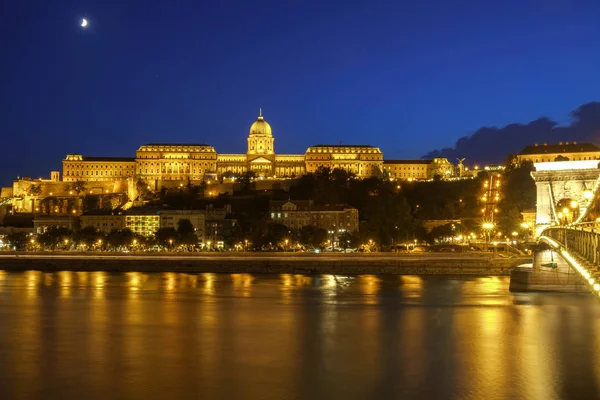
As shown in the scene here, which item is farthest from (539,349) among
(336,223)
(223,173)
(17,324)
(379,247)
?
(223,173)

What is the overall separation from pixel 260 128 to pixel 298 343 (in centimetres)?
6312


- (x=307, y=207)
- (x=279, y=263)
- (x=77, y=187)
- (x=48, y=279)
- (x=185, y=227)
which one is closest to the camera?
(x=48, y=279)

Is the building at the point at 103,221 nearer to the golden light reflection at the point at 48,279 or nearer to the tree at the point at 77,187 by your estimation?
the tree at the point at 77,187

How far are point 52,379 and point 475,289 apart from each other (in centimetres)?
1402

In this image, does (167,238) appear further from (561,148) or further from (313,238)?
(561,148)

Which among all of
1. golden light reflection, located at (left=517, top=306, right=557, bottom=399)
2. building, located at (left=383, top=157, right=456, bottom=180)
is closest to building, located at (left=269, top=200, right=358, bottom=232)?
golden light reflection, located at (left=517, top=306, right=557, bottom=399)

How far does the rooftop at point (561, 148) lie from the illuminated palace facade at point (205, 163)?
15.5 meters

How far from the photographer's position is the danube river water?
39.1 feet

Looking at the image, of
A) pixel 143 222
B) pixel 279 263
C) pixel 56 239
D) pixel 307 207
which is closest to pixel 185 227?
pixel 143 222

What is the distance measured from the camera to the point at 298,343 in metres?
15.3

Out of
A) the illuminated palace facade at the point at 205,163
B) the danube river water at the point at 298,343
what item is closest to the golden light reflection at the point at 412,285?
the danube river water at the point at 298,343

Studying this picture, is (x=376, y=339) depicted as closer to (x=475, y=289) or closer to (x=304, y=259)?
(x=475, y=289)

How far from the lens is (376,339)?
51.2 feet

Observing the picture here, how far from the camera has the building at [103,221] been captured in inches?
1898
